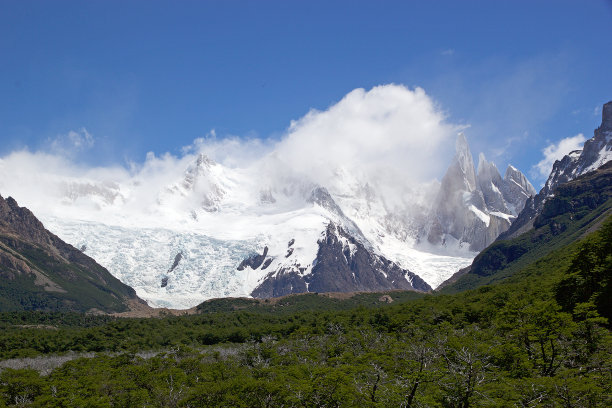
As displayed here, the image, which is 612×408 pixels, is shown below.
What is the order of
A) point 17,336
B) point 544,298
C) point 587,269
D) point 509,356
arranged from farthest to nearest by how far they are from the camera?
point 17,336 < point 544,298 < point 587,269 < point 509,356

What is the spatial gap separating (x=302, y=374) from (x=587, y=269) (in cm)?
3401

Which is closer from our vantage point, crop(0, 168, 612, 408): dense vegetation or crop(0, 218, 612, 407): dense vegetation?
crop(0, 218, 612, 407): dense vegetation

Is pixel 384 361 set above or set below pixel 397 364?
above

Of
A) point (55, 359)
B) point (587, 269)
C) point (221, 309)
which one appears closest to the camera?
point (587, 269)

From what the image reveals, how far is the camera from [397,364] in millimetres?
46062

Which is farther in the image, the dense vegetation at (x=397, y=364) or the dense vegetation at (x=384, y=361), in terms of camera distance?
the dense vegetation at (x=384, y=361)

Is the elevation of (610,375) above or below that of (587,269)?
below

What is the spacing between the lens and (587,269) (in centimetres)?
6156

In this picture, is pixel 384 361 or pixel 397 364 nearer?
pixel 397 364

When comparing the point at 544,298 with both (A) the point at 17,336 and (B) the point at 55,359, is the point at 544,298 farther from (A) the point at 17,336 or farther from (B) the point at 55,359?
(A) the point at 17,336

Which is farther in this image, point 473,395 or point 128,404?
point 128,404

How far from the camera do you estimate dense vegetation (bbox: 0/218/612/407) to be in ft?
117

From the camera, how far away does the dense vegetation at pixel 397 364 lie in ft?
117

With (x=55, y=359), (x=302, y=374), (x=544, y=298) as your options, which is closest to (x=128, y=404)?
(x=302, y=374)
